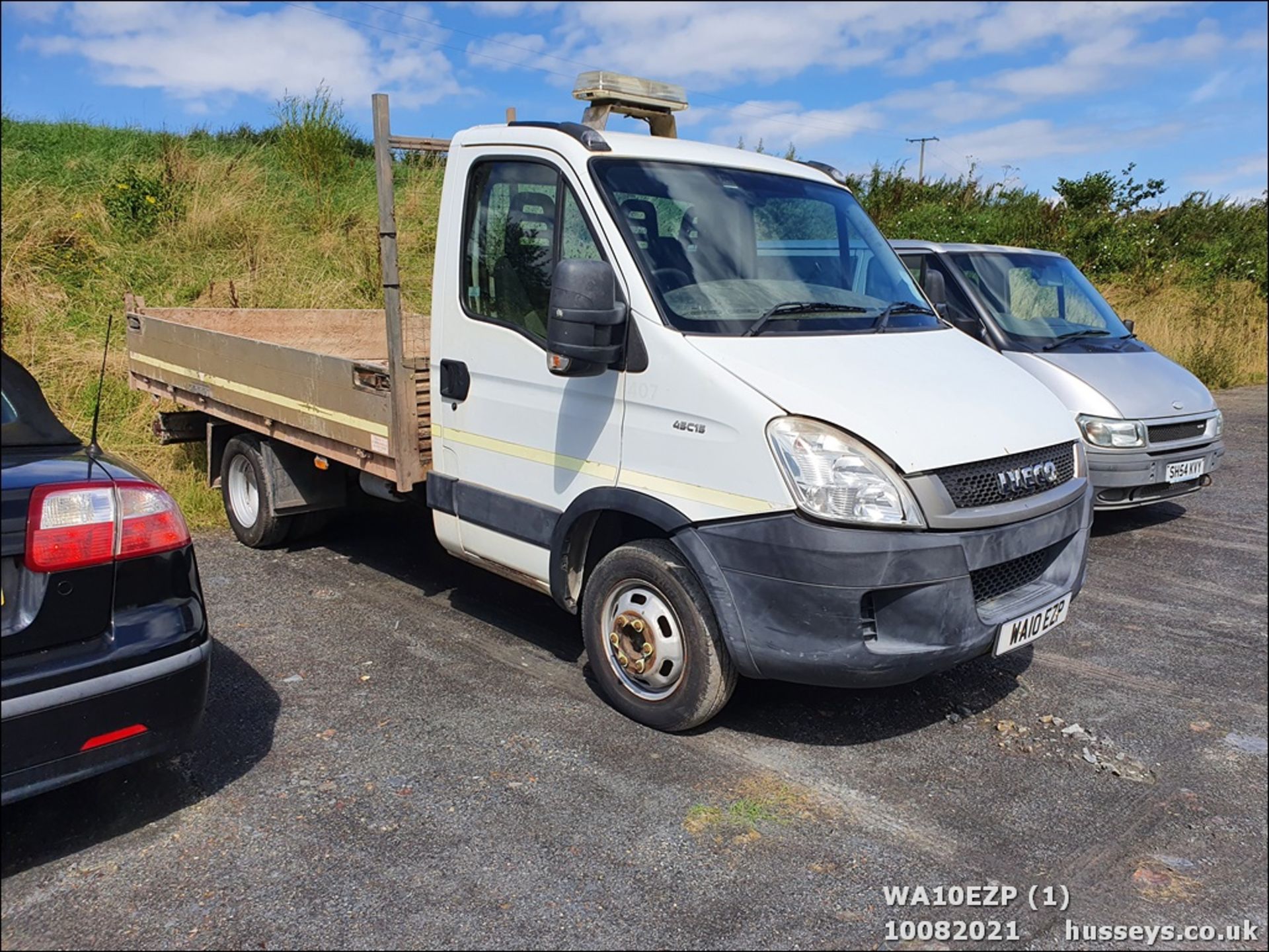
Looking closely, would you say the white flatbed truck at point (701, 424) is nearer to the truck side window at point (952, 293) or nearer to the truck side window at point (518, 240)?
the truck side window at point (518, 240)

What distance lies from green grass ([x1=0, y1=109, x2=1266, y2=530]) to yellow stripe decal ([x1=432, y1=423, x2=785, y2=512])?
3554mm

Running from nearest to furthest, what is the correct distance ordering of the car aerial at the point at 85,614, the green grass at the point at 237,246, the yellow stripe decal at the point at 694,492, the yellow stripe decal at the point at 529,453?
the car aerial at the point at 85,614 → the yellow stripe decal at the point at 694,492 → the yellow stripe decal at the point at 529,453 → the green grass at the point at 237,246

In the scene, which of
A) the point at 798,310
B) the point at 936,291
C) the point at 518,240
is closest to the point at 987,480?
the point at 798,310

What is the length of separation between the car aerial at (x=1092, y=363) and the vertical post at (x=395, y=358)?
3154 millimetres

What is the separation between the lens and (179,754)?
369cm

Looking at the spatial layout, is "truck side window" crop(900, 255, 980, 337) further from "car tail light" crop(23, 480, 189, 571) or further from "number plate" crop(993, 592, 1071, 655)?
"car tail light" crop(23, 480, 189, 571)

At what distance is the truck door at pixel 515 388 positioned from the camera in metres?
4.05

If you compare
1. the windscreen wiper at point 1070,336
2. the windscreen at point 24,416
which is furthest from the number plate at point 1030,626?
the windscreen wiper at point 1070,336

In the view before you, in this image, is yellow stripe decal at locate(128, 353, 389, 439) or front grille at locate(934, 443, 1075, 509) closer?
front grille at locate(934, 443, 1075, 509)

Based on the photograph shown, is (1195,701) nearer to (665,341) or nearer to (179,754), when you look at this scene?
(665,341)

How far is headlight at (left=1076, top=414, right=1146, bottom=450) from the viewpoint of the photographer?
663 centimetres

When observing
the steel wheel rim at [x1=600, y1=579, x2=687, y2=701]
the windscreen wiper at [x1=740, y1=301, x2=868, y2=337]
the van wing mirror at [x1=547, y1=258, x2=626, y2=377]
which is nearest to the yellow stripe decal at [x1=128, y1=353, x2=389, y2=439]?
the van wing mirror at [x1=547, y1=258, x2=626, y2=377]

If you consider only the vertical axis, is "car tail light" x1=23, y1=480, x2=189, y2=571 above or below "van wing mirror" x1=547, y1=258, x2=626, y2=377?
below

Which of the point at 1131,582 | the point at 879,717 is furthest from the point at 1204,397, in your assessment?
the point at 879,717
